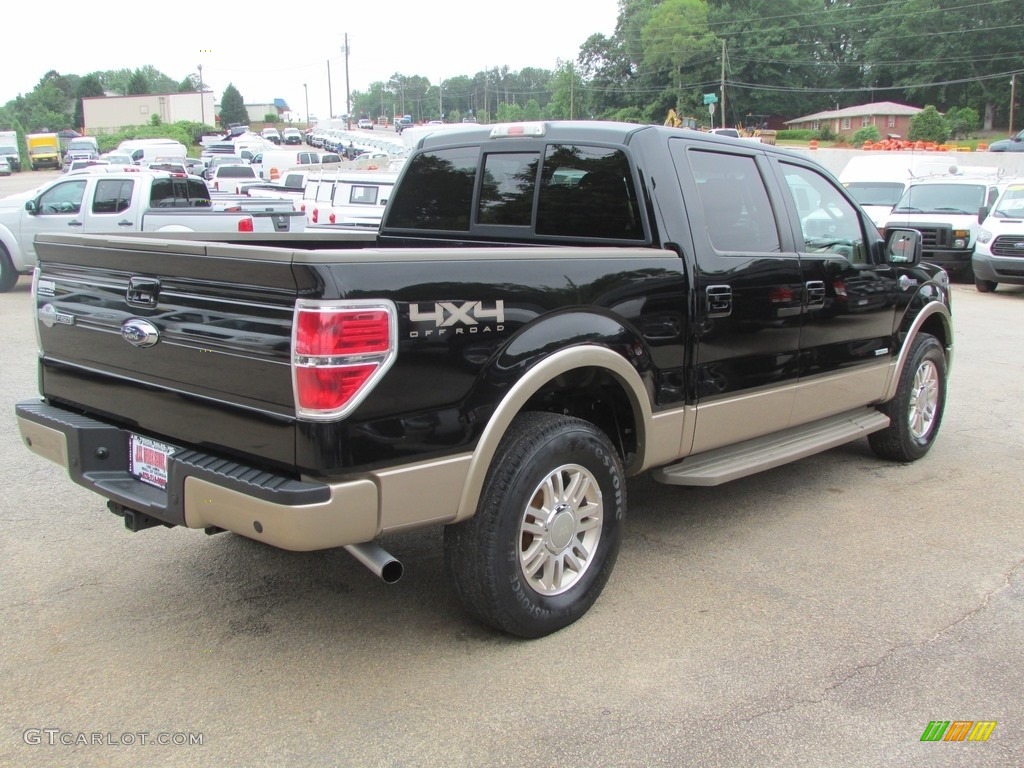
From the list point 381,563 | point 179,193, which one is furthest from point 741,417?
point 179,193

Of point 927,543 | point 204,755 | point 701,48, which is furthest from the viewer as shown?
point 701,48

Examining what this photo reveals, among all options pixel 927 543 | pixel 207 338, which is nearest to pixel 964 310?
pixel 927 543

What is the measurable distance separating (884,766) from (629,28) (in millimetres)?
108611

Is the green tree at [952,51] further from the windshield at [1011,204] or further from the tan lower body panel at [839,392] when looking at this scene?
the tan lower body panel at [839,392]

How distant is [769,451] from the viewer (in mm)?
4844

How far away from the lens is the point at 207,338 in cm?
318

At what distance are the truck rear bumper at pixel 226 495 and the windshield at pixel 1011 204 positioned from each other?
51.6 feet

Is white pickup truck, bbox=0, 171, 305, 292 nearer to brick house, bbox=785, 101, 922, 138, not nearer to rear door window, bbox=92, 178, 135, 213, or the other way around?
rear door window, bbox=92, 178, 135, 213

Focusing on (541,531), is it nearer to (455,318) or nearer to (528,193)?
(455,318)

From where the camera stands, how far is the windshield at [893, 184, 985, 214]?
18.0 m

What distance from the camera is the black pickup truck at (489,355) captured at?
297 cm

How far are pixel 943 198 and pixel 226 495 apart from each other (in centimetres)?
1852

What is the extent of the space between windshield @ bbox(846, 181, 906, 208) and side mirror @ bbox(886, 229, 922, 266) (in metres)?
14.9

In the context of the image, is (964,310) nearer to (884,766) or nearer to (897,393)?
(897,393)
